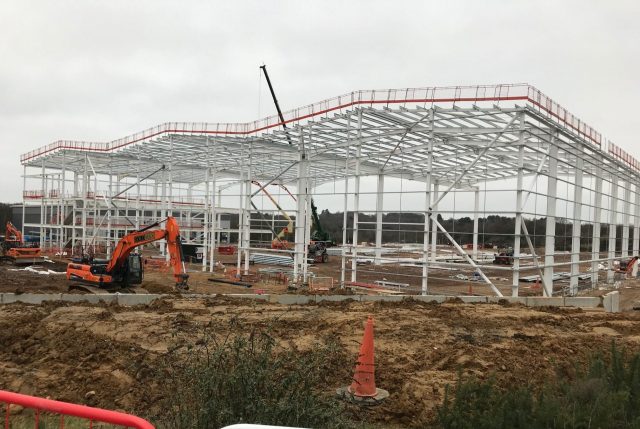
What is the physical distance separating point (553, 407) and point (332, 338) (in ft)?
14.6

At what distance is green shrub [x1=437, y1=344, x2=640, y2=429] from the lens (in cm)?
480

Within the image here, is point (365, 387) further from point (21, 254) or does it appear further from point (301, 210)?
point (21, 254)

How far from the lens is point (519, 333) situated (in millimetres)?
10297

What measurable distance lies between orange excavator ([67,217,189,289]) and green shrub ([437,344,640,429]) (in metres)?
13.5

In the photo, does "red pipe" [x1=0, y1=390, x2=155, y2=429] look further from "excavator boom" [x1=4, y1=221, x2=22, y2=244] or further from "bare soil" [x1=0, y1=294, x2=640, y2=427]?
"excavator boom" [x1=4, y1=221, x2=22, y2=244]

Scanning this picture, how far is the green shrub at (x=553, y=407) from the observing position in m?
4.80

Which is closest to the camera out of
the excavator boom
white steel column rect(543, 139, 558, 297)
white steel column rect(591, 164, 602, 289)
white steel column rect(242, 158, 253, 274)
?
white steel column rect(543, 139, 558, 297)

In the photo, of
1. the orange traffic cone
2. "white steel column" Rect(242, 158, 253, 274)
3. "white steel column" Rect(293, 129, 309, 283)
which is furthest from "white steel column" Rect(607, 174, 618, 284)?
the orange traffic cone

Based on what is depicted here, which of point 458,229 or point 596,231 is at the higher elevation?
point 596,231

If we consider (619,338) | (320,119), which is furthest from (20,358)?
(320,119)

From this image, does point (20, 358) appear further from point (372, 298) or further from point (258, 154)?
point (258, 154)

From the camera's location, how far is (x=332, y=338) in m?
8.75

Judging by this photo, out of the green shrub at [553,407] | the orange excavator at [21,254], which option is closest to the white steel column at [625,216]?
the green shrub at [553,407]

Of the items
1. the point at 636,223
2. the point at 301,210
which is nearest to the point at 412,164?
the point at 301,210
